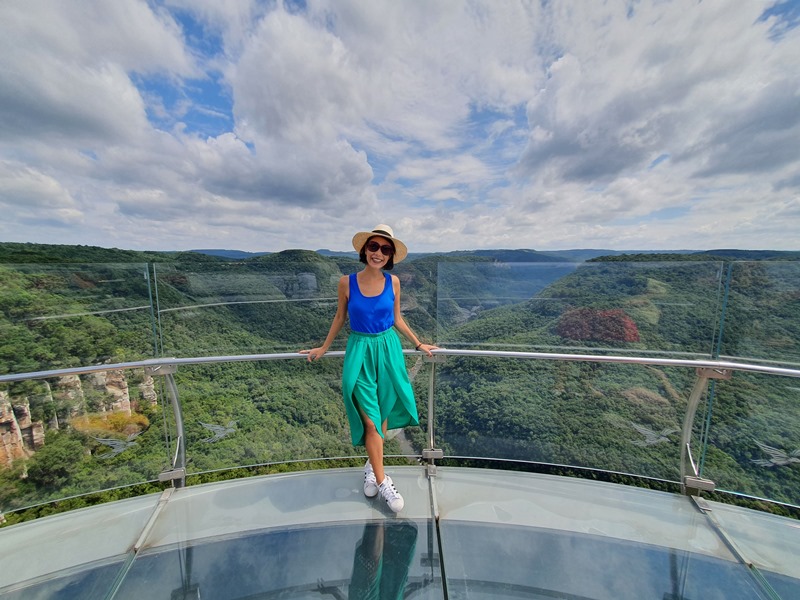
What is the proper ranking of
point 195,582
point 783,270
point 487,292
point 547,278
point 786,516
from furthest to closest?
point 547,278
point 487,292
point 783,270
point 786,516
point 195,582

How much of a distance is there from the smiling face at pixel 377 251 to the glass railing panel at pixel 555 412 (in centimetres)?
88

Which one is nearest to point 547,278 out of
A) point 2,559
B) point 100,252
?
point 2,559

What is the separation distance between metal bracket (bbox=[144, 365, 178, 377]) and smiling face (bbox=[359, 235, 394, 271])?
148 cm

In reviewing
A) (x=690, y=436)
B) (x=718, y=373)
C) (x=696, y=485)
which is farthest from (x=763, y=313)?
(x=696, y=485)

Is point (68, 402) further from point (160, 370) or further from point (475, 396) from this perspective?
point (475, 396)

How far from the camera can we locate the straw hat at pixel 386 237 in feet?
6.02

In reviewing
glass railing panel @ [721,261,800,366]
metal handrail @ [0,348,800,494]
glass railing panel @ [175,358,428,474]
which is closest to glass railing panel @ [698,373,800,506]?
metal handrail @ [0,348,800,494]

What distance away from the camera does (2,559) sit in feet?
5.12

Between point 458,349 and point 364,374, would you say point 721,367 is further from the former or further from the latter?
point 364,374

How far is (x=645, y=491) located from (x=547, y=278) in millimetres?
2038

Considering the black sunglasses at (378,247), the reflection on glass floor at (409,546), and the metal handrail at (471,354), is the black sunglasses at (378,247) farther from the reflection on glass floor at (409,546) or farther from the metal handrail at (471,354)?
the reflection on glass floor at (409,546)

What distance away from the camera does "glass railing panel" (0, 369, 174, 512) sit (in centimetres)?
198

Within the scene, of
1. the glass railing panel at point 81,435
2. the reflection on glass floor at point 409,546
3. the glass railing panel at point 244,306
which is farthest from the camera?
the glass railing panel at point 244,306

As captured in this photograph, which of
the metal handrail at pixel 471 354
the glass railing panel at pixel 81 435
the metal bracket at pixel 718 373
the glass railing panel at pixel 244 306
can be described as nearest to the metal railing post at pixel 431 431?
the metal handrail at pixel 471 354
